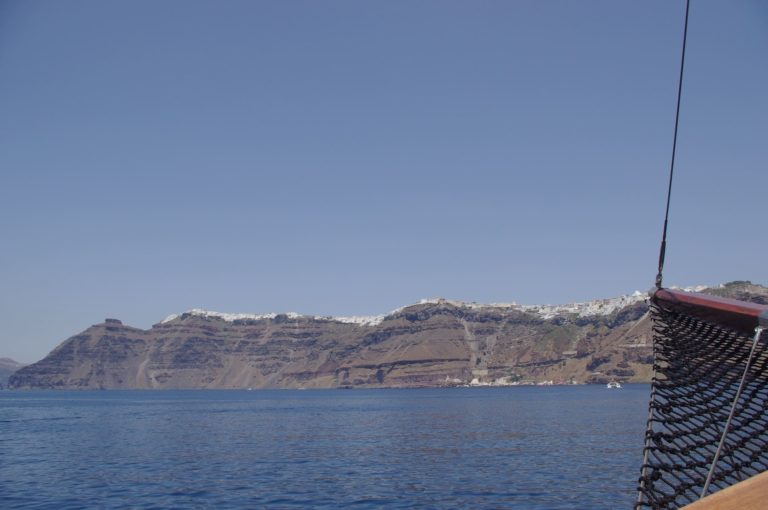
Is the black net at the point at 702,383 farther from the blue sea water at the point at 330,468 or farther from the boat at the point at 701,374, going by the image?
the blue sea water at the point at 330,468

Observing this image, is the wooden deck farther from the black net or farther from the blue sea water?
the blue sea water

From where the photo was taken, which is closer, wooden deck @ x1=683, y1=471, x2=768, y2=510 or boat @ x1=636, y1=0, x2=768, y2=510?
wooden deck @ x1=683, y1=471, x2=768, y2=510

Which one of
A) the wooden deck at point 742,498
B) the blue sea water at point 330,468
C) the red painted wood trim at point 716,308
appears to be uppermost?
the red painted wood trim at point 716,308

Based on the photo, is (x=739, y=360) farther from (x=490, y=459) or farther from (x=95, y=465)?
(x=95, y=465)

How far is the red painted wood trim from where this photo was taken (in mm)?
9766

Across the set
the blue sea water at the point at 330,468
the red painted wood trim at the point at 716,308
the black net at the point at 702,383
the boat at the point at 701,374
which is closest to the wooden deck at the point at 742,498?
the boat at the point at 701,374

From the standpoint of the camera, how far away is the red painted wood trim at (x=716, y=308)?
32.0 feet

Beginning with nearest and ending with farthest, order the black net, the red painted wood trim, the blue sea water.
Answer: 1. the red painted wood trim
2. the black net
3. the blue sea water

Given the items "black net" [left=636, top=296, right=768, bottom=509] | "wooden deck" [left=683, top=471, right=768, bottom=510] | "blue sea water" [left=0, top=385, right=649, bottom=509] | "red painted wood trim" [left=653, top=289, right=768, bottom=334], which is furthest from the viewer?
"blue sea water" [left=0, top=385, right=649, bottom=509]

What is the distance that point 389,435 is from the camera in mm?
83812

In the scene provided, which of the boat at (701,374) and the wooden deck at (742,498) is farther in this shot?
the boat at (701,374)

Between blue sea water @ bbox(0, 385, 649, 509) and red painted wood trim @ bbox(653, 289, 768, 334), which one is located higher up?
red painted wood trim @ bbox(653, 289, 768, 334)

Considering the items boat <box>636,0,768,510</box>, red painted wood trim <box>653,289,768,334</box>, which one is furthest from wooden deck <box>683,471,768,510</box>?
red painted wood trim <box>653,289,768,334</box>

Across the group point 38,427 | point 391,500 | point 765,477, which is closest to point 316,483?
point 391,500
